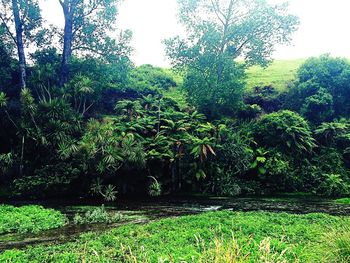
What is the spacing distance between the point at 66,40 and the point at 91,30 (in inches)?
88.5

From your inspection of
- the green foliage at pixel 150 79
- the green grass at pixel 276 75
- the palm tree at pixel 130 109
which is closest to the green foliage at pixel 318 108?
the green grass at pixel 276 75

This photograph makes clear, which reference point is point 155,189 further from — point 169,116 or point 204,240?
point 204,240

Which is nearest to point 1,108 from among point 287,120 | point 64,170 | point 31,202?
point 64,170

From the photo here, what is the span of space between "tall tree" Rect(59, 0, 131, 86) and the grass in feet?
65.0

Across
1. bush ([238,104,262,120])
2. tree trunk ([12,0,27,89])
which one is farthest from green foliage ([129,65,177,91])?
tree trunk ([12,0,27,89])

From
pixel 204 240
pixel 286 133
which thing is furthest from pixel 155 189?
pixel 204 240

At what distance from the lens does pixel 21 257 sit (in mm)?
8133

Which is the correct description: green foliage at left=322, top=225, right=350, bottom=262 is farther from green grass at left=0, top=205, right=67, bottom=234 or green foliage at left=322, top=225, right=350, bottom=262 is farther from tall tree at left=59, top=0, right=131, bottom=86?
tall tree at left=59, top=0, right=131, bottom=86

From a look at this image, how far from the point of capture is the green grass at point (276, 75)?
36531 mm

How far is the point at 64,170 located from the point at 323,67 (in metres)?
25.0

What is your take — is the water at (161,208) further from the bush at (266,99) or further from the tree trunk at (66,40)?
the bush at (266,99)

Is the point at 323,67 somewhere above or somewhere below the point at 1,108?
above

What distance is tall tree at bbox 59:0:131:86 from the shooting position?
2855cm

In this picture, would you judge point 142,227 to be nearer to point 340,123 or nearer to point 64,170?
point 64,170
